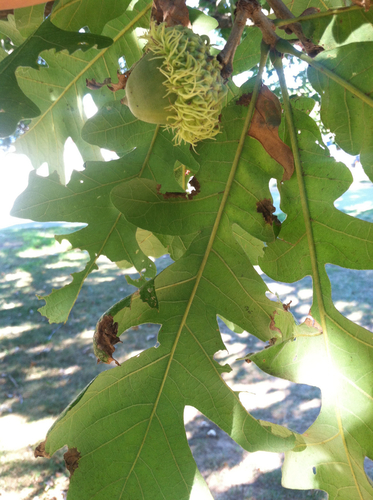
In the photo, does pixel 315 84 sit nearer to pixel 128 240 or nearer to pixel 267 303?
pixel 267 303

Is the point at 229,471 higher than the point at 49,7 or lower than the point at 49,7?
lower

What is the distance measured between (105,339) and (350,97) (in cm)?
98

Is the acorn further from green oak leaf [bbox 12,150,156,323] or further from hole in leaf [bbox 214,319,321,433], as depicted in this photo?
hole in leaf [bbox 214,319,321,433]

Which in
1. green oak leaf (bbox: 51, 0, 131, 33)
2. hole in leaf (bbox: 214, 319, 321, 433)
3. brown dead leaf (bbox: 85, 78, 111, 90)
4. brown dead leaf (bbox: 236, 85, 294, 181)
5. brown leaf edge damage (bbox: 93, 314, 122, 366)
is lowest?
hole in leaf (bbox: 214, 319, 321, 433)

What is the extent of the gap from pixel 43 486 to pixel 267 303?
2996 millimetres

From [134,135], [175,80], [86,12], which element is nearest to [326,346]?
[175,80]

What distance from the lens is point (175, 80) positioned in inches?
45.5

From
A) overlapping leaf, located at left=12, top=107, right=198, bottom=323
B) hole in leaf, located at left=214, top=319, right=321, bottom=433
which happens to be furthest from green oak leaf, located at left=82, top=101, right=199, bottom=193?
hole in leaf, located at left=214, top=319, right=321, bottom=433

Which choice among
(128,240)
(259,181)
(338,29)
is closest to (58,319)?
(128,240)

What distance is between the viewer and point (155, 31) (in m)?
1.21

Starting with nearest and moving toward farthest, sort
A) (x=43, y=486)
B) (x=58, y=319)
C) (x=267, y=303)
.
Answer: (x=267, y=303) → (x=58, y=319) → (x=43, y=486)

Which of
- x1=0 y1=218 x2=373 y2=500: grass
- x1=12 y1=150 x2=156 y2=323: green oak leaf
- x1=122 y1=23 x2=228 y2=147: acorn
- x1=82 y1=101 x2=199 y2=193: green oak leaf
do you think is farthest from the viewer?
x1=0 y1=218 x2=373 y2=500: grass

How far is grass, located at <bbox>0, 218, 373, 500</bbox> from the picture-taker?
11.3ft

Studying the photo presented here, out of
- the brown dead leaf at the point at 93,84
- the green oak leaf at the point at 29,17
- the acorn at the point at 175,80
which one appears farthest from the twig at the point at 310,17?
the green oak leaf at the point at 29,17
